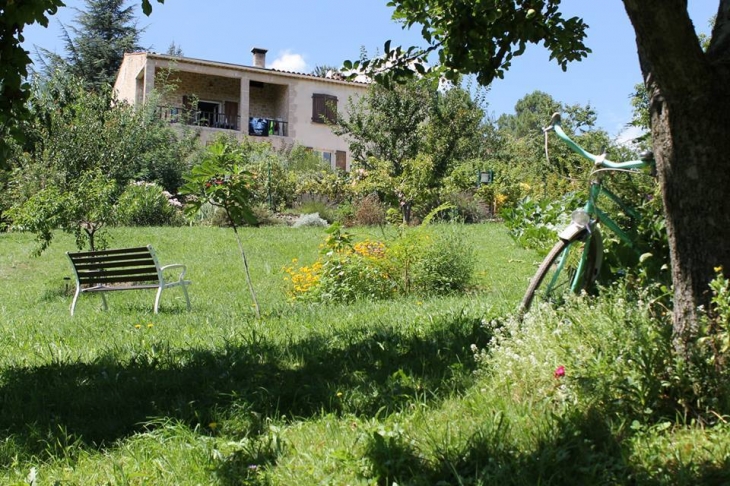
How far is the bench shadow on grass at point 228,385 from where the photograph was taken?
3480 mm

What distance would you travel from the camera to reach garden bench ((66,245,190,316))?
27.2ft

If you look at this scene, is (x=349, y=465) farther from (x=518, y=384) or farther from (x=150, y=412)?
(x=150, y=412)

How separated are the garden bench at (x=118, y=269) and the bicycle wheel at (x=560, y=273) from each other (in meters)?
4.94

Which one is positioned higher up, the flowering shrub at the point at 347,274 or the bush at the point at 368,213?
the bush at the point at 368,213

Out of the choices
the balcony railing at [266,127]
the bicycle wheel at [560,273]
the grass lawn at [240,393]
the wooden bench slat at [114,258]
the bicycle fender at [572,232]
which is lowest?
the grass lawn at [240,393]

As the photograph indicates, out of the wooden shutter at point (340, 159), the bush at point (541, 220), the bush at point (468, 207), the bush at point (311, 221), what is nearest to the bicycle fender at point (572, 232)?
the bush at point (541, 220)

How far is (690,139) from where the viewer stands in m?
3.18

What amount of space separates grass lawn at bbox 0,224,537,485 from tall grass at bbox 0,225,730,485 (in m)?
0.01

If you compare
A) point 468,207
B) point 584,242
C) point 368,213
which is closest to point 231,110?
point 468,207

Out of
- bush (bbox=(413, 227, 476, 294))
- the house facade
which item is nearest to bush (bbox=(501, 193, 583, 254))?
bush (bbox=(413, 227, 476, 294))

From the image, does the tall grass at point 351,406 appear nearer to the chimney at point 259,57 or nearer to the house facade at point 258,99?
the house facade at point 258,99

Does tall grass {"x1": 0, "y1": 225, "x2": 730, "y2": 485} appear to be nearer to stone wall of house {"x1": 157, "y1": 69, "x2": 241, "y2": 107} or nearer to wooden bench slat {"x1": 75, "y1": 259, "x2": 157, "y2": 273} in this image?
wooden bench slat {"x1": 75, "y1": 259, "x2": 157, "y2": 273}

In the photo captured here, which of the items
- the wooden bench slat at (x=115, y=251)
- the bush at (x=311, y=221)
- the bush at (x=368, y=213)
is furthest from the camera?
the bush at (x=311, y=221)

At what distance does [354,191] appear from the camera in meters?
19.5
